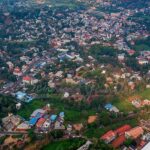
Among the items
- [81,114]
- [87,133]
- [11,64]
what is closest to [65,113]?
[81,114]

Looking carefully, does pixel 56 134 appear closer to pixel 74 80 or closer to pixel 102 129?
pixel 102 129

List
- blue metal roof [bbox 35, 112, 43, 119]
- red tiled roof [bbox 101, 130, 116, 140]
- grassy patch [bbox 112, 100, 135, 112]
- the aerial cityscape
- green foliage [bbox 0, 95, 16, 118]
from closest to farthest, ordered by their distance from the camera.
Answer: red tiled roof [bbox 101, 130, 116, 140], the aerial cityscape, blue metal roof [bbox 35, 112, 43, 119], green foliage [bbox 0, 95, 16, 118], grassy patch [bbox 112, 100, 135, 112]

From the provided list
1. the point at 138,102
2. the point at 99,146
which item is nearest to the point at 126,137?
the point at 99,146

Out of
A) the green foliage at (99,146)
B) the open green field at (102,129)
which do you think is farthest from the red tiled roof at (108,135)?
the green foliage at (99,146)

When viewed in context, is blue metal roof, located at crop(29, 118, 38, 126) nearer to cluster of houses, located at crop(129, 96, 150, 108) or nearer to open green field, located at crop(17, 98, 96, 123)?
open green field, located at crop(17, 98, 96, 123)

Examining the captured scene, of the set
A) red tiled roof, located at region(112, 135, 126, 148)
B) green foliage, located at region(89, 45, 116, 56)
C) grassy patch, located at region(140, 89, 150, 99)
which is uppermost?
green foliage, located at region(89, 45, 116, 56)

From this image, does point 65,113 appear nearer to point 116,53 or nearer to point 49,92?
point 49,92

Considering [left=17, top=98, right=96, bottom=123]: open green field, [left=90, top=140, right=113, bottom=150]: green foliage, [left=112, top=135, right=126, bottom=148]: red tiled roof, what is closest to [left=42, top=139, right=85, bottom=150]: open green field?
[left=90, top=140, right=113, bottom=150]: green foliage
